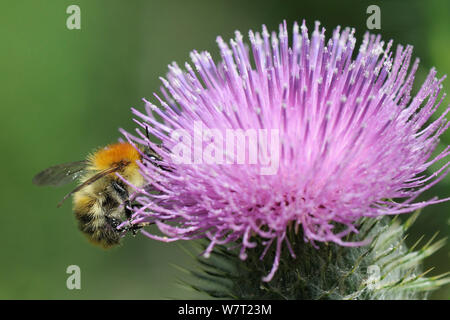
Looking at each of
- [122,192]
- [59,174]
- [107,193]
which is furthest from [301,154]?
[59,174]

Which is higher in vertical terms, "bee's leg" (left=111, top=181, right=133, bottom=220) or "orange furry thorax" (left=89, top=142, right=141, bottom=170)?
"orange furry thorax" (left=89, top=142, right=141, bottom=170)

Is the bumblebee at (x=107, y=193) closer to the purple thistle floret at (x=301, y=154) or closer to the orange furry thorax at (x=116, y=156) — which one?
the orange furry thorax at (x=116, y=156)

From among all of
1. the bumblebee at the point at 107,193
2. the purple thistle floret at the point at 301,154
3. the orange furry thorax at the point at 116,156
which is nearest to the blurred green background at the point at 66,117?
the bumblebee at the point at 107,193

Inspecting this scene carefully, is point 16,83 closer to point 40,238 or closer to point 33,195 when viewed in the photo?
point 33,195

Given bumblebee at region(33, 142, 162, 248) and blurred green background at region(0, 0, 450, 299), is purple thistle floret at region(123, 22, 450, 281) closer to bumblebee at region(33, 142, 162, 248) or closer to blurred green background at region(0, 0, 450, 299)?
bumblebee at region(33, 142, 162, 248)

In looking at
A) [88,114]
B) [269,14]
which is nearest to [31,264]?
[88,114]

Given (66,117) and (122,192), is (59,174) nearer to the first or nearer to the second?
(122,192)

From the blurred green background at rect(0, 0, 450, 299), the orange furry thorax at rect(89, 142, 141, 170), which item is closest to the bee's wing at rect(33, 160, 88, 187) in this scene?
the orange furry thorax at rect(89, 142, 141, 170)
